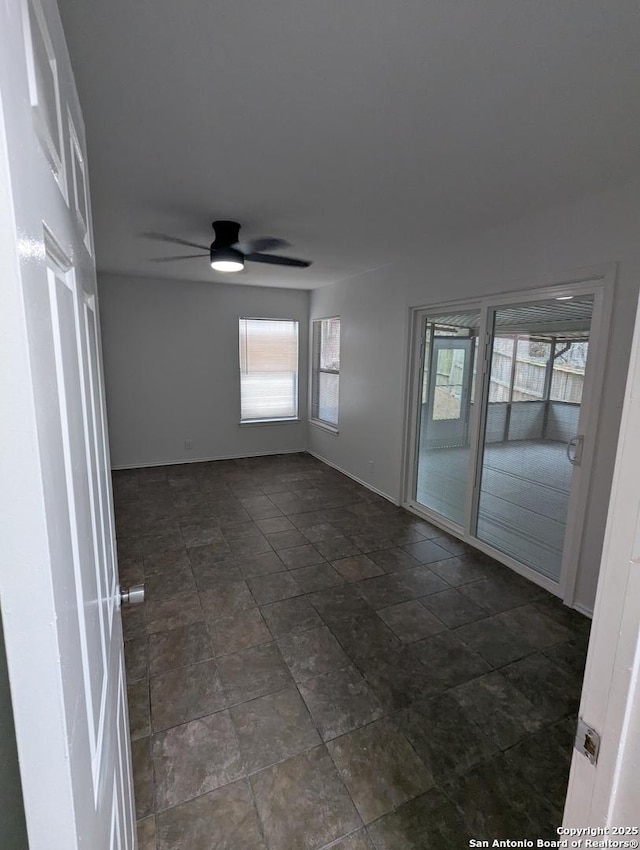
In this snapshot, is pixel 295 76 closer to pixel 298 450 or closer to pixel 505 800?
pixel 505 800

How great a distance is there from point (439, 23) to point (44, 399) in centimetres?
150

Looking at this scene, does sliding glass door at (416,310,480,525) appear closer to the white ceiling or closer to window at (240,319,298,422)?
the white ceiling

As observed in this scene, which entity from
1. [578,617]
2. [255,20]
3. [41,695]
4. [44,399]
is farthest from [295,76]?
[578,617]

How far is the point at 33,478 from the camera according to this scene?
327 mm

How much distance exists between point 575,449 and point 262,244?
2.90 meters

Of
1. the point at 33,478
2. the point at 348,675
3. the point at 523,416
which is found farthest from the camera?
the point at 523,416

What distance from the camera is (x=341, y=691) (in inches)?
77.4

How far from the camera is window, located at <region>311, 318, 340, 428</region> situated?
555 cm

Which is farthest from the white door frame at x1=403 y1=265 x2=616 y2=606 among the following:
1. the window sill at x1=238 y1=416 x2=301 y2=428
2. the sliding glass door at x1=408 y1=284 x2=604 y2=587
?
the window sill at x1=238 y1=416 x2=301 y2=428

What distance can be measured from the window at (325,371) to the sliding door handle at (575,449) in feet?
10.4

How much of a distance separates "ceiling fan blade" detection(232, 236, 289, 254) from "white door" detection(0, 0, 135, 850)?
294 centimetres

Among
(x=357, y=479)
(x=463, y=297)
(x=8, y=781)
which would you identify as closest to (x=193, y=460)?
(x=357, y=479)

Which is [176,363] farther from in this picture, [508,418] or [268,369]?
[508,418]

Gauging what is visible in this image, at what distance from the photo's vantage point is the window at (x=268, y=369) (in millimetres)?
5852
